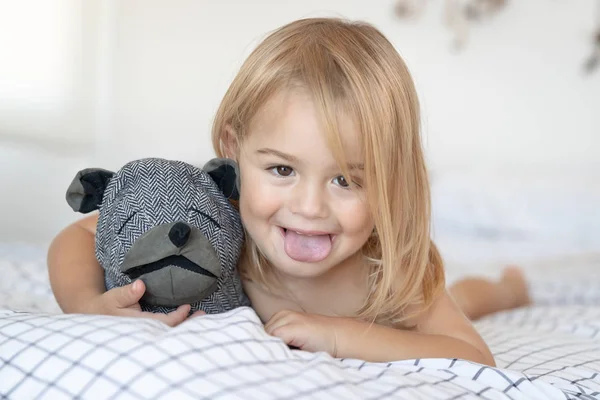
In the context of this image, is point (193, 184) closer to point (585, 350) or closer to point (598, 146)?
point (585, 350)

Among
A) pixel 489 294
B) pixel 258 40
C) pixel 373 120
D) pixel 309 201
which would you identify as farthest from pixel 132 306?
pixel 258 40

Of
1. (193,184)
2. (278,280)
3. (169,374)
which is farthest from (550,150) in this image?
(169,374)

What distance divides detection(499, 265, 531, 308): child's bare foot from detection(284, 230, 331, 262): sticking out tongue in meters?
0.88

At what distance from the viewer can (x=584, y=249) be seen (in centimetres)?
259

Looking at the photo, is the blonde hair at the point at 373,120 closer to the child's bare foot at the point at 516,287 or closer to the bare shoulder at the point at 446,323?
the bare shoulder at the point at 446,323

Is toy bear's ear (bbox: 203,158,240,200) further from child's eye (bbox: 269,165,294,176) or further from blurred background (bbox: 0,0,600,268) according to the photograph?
blurred background (bbox: 0,0,600,268)

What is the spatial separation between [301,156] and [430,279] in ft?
1.15

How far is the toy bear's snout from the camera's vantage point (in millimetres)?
871

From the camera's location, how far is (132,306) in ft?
3.07

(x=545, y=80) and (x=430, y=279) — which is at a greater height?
(x=545, y=80)

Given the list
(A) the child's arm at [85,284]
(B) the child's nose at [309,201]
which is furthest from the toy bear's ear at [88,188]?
(B) the child's nose at [309,201]

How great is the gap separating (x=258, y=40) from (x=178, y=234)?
2308 millimetres

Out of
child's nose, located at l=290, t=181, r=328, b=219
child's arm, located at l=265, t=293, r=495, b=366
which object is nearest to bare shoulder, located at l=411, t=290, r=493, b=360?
child's arm, located at l=265, t=293, r=495, b=366

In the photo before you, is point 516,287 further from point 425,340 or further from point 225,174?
point 225,174
